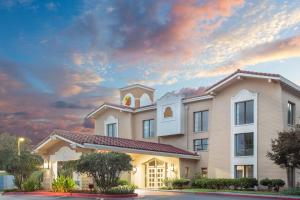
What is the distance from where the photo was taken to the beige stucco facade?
3400 cm

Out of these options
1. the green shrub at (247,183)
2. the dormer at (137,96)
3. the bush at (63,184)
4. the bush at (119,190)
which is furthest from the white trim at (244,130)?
the dormer at (137,96)

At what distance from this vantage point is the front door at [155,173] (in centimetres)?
3862

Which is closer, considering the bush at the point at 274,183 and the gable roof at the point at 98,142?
the gable roof at the point at 98,142

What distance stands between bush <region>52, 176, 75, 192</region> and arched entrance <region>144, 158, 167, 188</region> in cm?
1068

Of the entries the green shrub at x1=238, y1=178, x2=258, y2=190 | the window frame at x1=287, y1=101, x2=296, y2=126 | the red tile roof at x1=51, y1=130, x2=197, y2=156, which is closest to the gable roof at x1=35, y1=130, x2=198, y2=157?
the red tile roof at x1=51, y1=130, x2=197, y2=156

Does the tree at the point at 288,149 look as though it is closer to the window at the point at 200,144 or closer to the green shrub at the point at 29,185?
the window at the point at 200,144

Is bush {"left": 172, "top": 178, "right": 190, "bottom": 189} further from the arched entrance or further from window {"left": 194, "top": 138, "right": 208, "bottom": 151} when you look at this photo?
window {"left": 194, "top": 138, "right": 208, "bottom": 151}

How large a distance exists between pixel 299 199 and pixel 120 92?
1159 inches

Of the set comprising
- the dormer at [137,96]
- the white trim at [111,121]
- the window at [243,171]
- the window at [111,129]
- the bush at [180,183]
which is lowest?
the bush at [180,183]

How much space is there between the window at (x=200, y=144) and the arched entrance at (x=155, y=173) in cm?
354

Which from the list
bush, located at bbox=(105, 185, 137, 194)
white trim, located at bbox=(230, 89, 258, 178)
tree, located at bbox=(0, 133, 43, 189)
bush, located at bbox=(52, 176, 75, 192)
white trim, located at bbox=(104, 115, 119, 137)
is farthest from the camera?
white trim, located at bbox=(104, 115, 119, 137)

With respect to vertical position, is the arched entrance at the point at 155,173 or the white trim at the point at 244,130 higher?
the white trim at the point at 244,130

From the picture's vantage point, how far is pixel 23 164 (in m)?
32.4

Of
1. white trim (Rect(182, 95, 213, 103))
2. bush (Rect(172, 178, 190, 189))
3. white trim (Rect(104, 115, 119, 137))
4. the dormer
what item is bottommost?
bush (Rect(172, 178, 190, 189))
